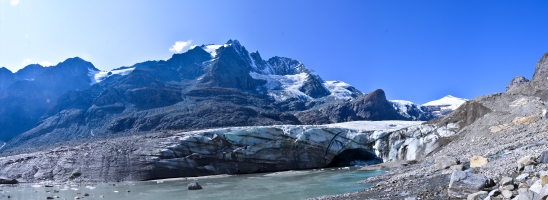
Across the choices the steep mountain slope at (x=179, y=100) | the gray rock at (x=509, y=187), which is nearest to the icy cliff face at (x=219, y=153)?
the steep mountain slope at (x=179, y=100)

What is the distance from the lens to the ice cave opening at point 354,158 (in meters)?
45.3

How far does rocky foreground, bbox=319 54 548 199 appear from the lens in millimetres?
9086

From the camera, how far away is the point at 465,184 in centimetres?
995

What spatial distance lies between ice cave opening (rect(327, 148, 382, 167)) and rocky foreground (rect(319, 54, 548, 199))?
1222cm

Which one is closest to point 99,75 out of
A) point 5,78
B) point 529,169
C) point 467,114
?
point 5,78

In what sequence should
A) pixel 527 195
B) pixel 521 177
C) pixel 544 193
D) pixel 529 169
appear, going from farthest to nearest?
pixel 529 169, pixel 521 177, pixel 527 195, pixel 544 193

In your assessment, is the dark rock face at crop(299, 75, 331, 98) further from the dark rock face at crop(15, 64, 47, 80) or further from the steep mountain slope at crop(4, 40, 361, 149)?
the dark rock face at crop(15, 64, 47, 80)

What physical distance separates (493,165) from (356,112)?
99.4 meters

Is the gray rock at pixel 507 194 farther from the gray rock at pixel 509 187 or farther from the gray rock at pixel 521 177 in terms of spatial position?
the gray rock at pixel 521 177

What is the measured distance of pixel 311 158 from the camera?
4269 cm

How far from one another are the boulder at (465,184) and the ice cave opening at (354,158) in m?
35.1

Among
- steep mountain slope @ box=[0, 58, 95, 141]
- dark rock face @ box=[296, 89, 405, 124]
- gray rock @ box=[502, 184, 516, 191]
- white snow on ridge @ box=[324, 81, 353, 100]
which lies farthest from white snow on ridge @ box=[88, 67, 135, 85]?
gray rock @ box=[502, 184, 516, 191]

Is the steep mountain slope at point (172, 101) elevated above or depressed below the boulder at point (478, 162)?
above

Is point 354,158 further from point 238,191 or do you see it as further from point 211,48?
point 211,48
